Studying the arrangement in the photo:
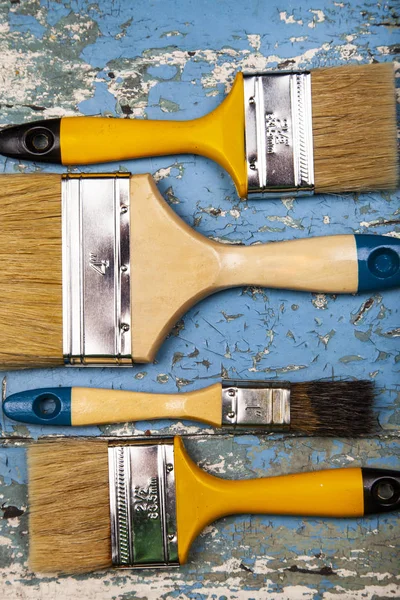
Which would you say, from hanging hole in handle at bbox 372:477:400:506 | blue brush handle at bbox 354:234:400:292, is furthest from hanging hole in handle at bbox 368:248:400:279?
hanging hole in handle at bbox 372:477:400:506

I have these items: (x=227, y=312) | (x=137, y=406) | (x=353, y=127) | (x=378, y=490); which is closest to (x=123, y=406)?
(x=137, y=406)

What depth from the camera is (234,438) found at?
163cm

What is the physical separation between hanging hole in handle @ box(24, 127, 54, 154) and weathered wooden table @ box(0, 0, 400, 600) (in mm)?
54

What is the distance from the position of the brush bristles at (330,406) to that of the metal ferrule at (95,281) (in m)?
0.33

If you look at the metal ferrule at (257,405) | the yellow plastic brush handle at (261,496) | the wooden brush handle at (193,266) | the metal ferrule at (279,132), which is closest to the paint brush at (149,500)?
the yellow plastic brush handle at (261,496)

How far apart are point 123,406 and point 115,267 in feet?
0.85

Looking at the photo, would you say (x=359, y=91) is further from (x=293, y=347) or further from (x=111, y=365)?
(x=111, y=365)

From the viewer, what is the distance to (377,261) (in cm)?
156

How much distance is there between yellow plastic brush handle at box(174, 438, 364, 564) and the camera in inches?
60.2

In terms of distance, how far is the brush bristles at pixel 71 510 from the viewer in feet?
5.09

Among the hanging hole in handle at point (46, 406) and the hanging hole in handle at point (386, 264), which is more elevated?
the hanging hole in handle at point (386, 264)

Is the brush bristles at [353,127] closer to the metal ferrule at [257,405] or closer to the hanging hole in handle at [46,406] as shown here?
the metal ferrule at [257,405]

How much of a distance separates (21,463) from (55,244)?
437 millimetres

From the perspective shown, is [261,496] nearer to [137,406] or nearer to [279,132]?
[137,406]
